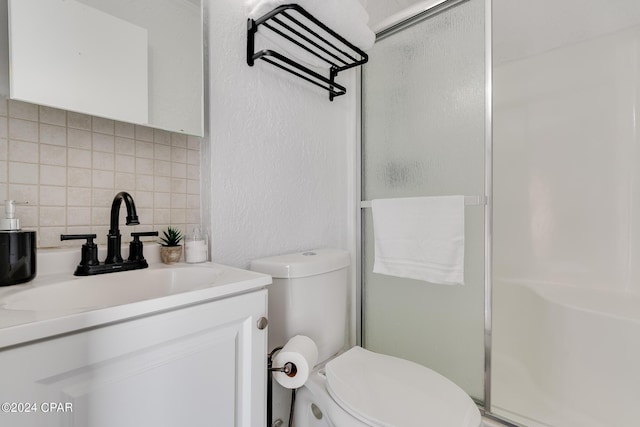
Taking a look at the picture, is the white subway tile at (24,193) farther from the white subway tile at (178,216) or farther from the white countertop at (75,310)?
the white subway tile at (178,216)

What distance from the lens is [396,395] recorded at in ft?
2.56

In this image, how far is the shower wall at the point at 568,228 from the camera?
1351mm

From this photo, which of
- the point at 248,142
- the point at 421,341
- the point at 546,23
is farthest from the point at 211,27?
the point at 546,23

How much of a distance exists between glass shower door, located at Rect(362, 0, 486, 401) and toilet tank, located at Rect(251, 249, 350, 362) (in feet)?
1.20

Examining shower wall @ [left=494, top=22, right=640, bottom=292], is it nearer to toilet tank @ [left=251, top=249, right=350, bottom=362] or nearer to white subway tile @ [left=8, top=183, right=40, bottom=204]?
toilet tank @ [left=251, top=249, right=350, bottom=362]

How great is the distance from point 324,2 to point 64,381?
1212 mm

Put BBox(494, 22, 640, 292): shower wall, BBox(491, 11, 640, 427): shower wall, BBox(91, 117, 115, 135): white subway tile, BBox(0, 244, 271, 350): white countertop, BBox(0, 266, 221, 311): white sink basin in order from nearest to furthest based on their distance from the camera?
BBox(0, 244, 271, 350): white countertop → BBox(0, 266, 221, 311): white sink basin → BBox(91, 117, 115, 135): white subway tile → BBox(491, 11, 640, 427): shower wall → BBox(494, 22, 640, 292): shower wall

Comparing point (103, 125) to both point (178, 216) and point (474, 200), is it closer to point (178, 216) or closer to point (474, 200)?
point (178, 216)

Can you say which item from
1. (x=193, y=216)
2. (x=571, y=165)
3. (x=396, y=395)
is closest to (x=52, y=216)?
(x=193, y=216)

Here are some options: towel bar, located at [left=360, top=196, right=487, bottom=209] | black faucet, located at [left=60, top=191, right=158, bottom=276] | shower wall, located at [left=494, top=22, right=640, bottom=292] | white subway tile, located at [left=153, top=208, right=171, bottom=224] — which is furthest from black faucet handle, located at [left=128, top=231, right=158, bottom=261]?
shower wall, located at [left=494, top=22, right=640, bottom=292]

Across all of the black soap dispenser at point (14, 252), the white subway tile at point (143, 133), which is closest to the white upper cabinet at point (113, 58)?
the white subway tile at point (143, 133)

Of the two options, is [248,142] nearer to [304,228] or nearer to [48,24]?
[304,228]

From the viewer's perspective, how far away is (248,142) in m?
1.06

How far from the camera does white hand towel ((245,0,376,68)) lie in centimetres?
100
